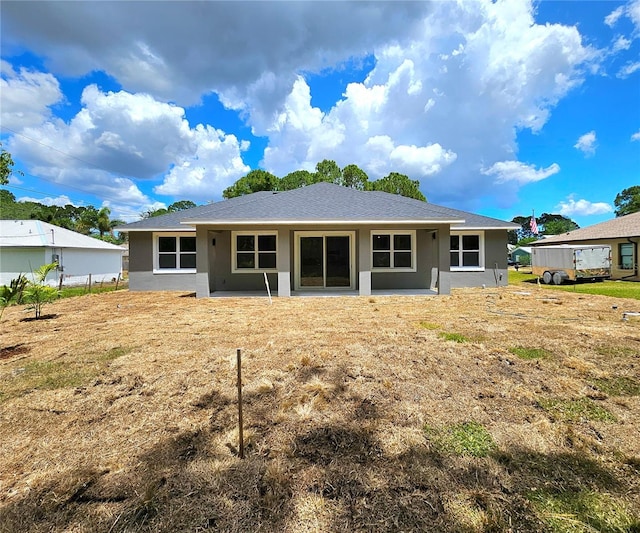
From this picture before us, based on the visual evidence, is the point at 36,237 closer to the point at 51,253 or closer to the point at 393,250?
the point at 51,253

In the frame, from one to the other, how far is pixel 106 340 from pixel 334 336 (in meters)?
4.44

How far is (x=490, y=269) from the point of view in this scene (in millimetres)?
14406

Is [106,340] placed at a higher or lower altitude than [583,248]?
lower

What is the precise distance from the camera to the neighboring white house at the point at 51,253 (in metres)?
18.7

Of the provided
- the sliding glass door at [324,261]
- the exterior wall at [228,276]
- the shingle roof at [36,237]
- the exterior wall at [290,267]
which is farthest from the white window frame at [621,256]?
the shingle roof at [36,237]

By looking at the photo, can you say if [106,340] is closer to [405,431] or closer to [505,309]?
[405,431]

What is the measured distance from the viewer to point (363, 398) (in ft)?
12.1

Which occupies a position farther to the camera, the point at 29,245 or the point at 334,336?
the point at 29,245

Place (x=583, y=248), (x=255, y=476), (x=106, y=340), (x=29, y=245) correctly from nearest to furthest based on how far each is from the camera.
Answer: (x=255, y=476) → (x=106, y=340) → (x=583, y=248) → (x=29, y=245)

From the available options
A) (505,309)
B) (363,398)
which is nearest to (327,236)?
(505,309)

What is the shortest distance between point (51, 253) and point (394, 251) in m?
20.3

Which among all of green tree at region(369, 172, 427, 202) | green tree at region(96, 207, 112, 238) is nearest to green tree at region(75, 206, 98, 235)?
green tree at region(96, 207, 112, 238)

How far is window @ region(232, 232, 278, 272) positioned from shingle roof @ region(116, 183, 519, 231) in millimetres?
1373

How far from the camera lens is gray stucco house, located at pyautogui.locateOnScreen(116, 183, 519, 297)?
11250 mm
